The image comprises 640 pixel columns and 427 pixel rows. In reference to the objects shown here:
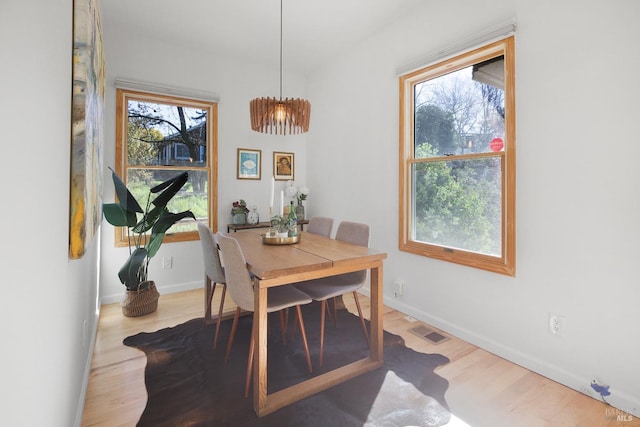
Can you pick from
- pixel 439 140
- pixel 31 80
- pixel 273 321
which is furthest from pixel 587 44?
pixel 273 321

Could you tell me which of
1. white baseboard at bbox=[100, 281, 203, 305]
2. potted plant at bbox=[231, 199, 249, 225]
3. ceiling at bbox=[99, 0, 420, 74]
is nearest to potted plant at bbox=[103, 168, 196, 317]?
white baseboard at bbox=[100, 281, 203, 305]

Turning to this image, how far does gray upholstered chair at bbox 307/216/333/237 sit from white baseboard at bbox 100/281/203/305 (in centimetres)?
168

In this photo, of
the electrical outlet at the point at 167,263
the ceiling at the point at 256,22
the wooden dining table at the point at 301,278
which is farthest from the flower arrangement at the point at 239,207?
the ceiling at the point at 256,22

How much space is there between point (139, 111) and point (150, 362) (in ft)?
8.95

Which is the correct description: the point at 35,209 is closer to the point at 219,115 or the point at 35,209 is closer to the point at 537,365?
the point at 537,365

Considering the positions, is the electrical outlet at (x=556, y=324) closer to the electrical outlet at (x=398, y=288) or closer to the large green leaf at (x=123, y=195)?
the electrical outlet at (x=398, y=288)

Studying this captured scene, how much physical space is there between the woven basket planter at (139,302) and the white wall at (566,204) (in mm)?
2588

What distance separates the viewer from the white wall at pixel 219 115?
3.40m

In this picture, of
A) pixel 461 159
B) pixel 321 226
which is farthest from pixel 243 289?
pixel 461 159

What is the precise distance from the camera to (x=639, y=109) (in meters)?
1.68

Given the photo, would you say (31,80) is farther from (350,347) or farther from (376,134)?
(376,134)

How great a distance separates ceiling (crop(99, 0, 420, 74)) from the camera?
290cm

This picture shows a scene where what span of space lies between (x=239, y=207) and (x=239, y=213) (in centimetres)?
8

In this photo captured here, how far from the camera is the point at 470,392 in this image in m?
1.91
